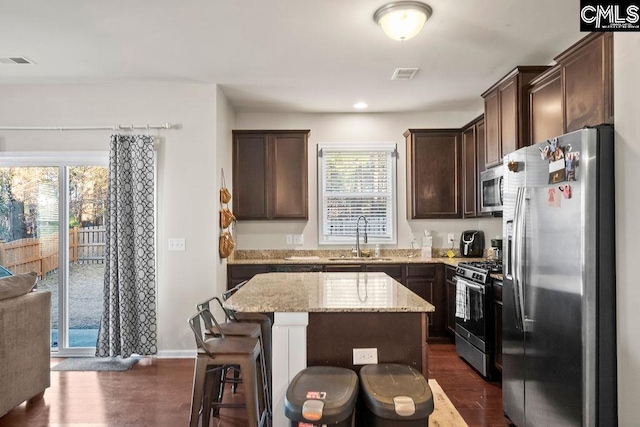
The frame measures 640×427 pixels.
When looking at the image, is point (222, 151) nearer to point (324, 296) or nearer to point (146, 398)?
point (146, 398)

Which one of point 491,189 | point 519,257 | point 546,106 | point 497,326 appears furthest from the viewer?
point 491,189

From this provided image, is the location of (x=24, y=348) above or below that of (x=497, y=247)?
below

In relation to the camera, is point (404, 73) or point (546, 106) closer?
point (546, 106)

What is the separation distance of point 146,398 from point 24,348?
935 mm

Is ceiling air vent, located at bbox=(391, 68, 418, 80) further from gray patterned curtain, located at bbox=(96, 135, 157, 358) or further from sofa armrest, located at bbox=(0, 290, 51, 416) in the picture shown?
sofa armrest, located at bbox=(0, 290, 51, 416)

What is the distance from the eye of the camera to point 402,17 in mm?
2674

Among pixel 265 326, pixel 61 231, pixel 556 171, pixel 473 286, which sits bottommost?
pixel 265 326

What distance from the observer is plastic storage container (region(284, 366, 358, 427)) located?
4.95 feet

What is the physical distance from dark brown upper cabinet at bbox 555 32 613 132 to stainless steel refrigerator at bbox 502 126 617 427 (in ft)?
1.51

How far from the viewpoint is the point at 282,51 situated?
3.39m

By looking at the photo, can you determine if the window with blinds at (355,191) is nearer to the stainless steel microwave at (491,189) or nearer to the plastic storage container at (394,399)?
the stainless steel microwave at (491,189)

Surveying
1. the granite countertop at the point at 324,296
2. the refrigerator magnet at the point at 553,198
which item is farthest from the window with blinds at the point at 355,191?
the refrigerator magnet at the point at 553,198

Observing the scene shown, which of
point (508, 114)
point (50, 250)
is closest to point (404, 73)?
point (508, 114)

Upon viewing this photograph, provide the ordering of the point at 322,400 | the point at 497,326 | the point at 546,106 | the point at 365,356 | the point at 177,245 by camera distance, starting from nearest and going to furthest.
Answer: the point at 322,400, the point at 365,356, the point at 546,106, the point at 497,326, the point at 177,245
